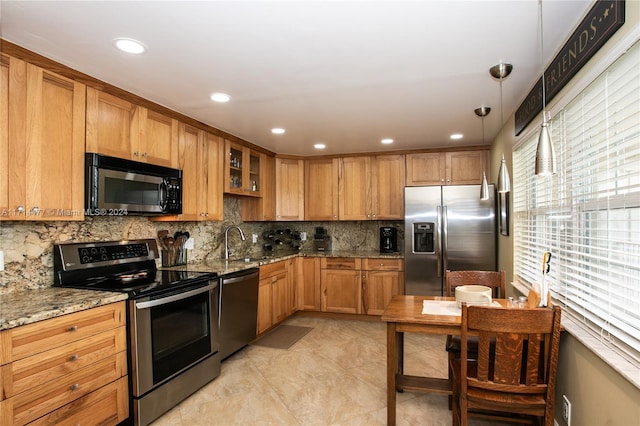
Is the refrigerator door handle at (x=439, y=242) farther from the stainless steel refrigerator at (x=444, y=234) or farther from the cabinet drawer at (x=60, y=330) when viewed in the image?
the cabinet drawer at (x=60, y=330)

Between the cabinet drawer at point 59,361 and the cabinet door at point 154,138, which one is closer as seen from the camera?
the cabinet drawer at point 59,361

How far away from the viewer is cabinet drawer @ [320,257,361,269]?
4.71 m

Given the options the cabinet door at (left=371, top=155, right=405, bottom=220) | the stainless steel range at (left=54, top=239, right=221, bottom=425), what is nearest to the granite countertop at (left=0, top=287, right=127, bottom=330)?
the stainless steel range at (left=54, top=239, right=221, bottom=425)

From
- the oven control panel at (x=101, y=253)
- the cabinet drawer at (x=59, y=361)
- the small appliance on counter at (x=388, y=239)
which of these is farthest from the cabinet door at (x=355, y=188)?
the cabinet drawer at (x=59, y=361)

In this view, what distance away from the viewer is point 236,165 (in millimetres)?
4141

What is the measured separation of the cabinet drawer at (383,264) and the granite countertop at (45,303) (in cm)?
302

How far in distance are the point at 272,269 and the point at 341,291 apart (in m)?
1.09

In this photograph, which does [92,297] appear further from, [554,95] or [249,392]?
[554,95]

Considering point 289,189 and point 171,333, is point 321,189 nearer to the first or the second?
Result: point 289,189

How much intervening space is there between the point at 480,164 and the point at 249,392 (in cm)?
363

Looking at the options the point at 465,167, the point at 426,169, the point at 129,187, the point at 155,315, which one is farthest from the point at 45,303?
the point at 465,167

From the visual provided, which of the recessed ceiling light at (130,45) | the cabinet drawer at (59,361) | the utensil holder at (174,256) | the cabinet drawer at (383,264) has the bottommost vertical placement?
the cabinet drawer at (59,361)

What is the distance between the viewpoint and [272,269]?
418cm

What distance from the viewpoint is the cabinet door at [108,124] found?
94.0 inches
